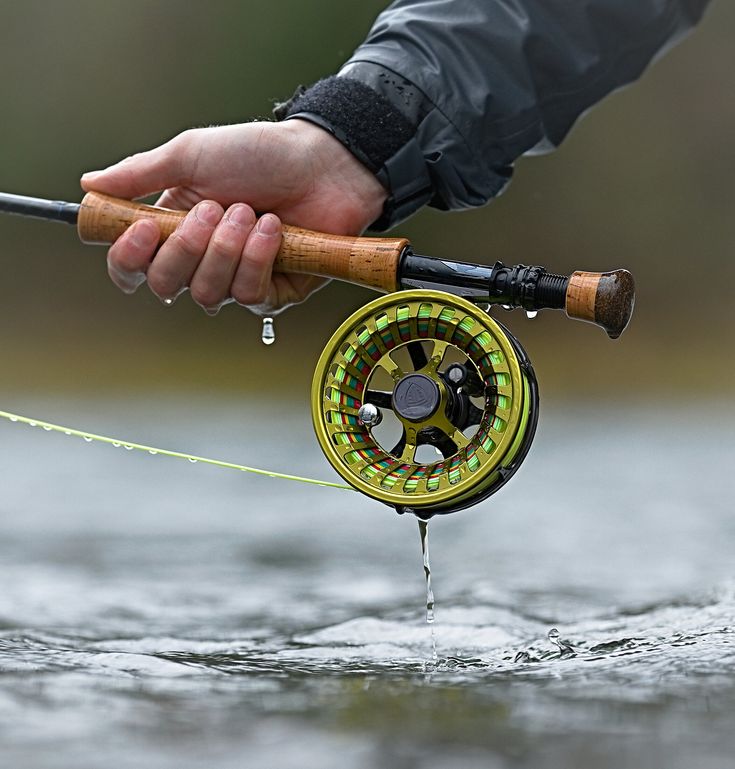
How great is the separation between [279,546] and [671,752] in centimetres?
178

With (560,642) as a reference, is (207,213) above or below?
above

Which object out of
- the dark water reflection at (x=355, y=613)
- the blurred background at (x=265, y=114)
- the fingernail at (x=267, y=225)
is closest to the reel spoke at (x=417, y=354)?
the fingernail at (x=267, y=225)

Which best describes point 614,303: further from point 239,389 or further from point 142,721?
point 239,389

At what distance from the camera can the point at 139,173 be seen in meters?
1.97

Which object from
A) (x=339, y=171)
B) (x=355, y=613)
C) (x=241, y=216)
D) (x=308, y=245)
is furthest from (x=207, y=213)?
(x=355, y=613)

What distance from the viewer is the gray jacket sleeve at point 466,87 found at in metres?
2.09

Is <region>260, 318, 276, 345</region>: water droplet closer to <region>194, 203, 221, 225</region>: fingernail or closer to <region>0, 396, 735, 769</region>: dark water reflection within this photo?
<region>194, 203, 221, 225</region>: fingernail

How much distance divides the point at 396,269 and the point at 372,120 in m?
0.42

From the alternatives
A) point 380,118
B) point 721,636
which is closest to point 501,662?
point 721,636

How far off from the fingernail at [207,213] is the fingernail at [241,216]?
0.02 m

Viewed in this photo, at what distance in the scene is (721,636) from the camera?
1.88 metres

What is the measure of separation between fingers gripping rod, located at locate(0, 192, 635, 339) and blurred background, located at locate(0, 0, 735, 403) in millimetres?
5871

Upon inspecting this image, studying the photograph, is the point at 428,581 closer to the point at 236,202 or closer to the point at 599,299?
the point at 599,299

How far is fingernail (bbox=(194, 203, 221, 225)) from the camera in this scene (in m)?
1.91
